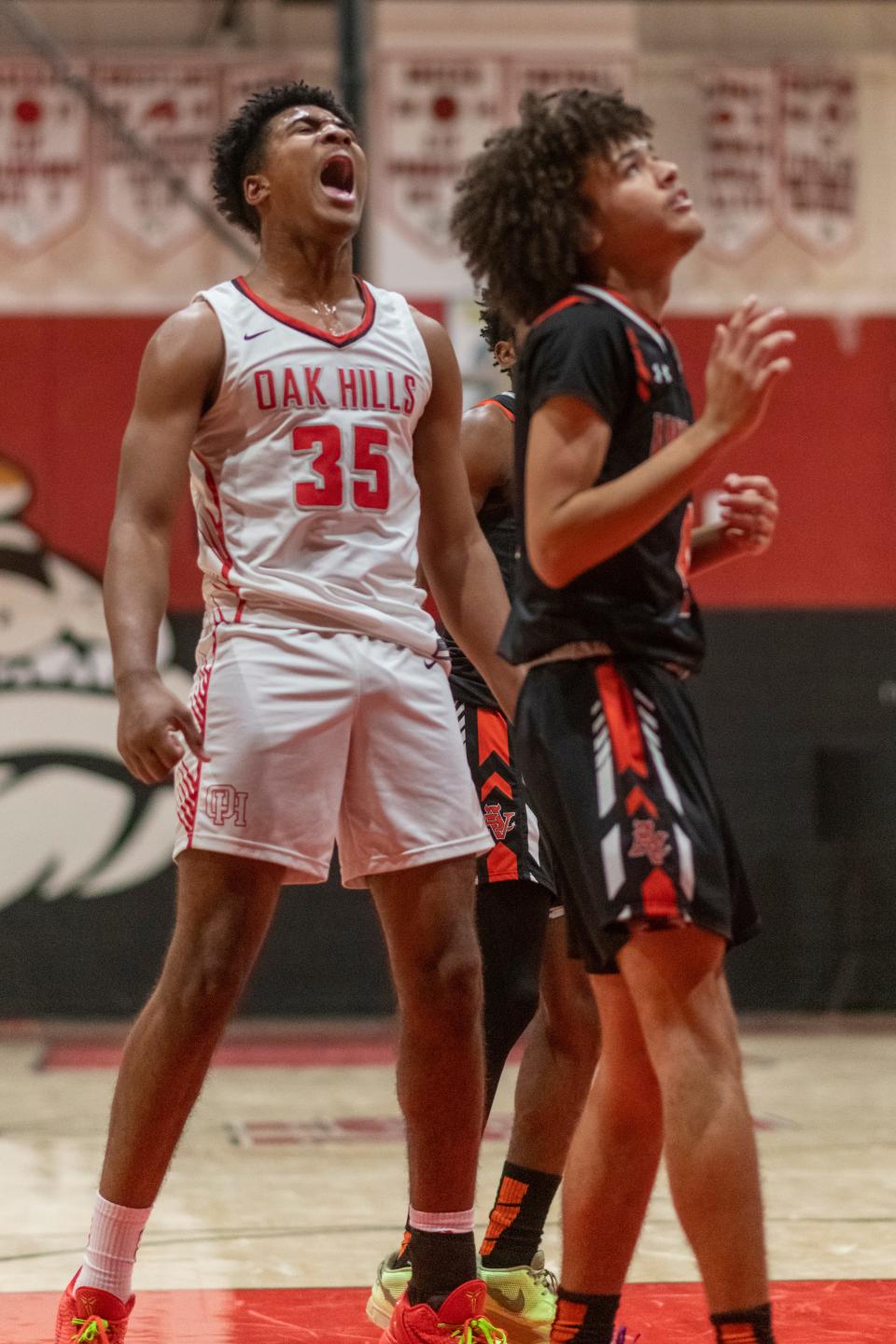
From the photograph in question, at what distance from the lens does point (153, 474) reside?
3.01 meters

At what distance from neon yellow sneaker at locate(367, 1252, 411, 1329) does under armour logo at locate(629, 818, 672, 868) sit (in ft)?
3.67

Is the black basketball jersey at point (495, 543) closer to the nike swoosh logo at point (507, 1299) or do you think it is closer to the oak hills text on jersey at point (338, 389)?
the oak hills text on jersey at point (338, 389)

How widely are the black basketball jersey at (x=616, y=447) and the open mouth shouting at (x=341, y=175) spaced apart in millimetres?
736

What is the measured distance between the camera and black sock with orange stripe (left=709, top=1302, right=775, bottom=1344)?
2.41 m

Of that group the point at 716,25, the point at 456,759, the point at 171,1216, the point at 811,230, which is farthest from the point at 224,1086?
the point at 716,25

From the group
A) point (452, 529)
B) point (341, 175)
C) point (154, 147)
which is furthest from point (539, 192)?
point (154, 147)

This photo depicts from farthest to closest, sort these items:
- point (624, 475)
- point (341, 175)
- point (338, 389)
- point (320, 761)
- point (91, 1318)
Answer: point (341, 175) → point (338, 389) → point (320, 761) → point (91, 1318) → point (624, 475)

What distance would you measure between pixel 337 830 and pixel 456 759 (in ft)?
0.78

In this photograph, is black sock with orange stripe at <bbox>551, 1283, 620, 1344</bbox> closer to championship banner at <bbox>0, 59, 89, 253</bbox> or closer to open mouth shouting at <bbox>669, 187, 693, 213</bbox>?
open mouth shouting at <bbox>669, 187, 693, 213</bbox>

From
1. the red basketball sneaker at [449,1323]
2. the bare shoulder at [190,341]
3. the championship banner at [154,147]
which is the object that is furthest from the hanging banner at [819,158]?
the red basketball sneaker at [449,1323]

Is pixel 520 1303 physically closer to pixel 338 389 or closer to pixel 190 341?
pixel 338 389

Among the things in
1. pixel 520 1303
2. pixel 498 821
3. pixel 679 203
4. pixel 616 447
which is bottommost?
pixel 520 1303

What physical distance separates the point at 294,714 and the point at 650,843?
2.47ft

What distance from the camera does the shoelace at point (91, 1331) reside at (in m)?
2.86
